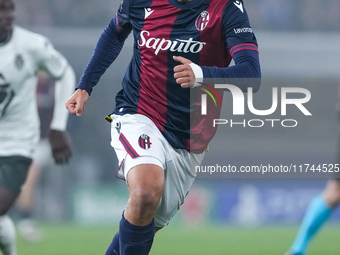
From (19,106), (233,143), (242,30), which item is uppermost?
(242,30)

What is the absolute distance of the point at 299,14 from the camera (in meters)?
15.1

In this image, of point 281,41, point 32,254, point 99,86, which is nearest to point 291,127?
point 281,41

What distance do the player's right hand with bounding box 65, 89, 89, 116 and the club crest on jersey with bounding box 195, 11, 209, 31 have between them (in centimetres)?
74

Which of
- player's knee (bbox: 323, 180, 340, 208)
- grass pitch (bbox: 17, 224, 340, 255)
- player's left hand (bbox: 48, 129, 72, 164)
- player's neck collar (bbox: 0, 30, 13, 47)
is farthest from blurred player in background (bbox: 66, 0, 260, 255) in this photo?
grass pitch (bbox: 17, 224, 340, 255)

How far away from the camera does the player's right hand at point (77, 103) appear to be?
411 centimetres

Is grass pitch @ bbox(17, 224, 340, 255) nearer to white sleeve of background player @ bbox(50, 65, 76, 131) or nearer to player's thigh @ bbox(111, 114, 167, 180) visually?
white sleeve of background player @ bbox(50, 65, 76, 131)

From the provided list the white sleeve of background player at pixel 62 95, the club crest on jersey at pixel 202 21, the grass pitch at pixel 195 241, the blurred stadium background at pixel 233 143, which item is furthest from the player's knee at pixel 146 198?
the blurred stadium background at pixel 233 143

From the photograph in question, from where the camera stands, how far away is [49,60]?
5949 millimetres

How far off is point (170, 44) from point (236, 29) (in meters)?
0.41

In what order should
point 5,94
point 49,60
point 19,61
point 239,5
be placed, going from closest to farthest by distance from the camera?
point 239,5 → point 5,94 → point 19,61 → point 49,60

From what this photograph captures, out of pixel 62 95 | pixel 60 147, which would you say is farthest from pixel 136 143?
pixel 62 95

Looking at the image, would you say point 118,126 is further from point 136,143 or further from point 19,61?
point 19,61

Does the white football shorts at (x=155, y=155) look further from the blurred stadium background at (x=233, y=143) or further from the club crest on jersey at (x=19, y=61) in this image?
the blurred stadium background at (x=233, y=143)

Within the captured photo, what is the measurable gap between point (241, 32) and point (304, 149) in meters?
9.60
